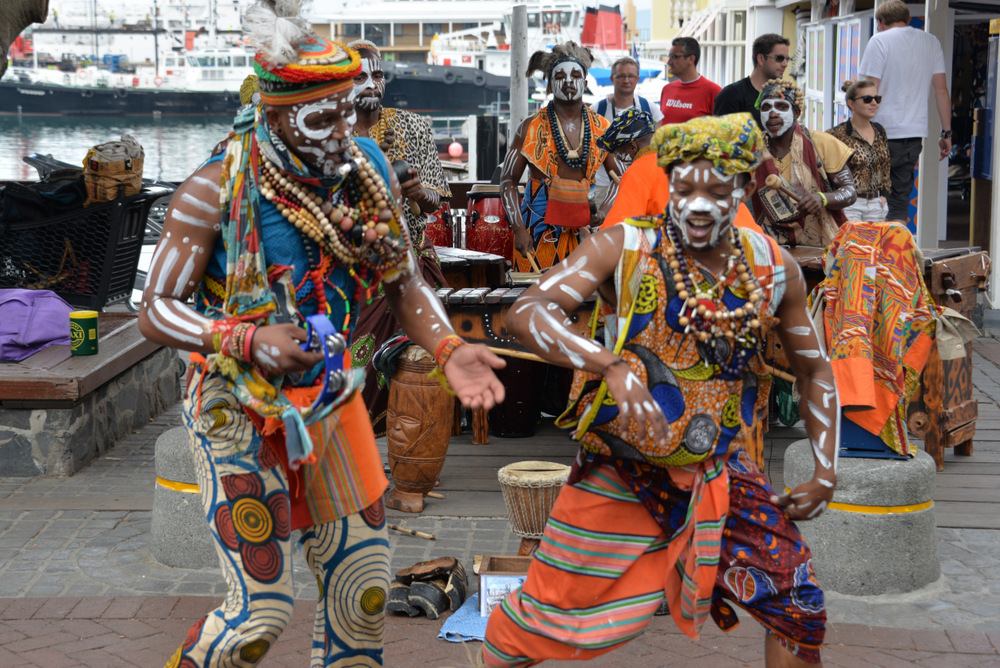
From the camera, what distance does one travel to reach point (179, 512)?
4832mm

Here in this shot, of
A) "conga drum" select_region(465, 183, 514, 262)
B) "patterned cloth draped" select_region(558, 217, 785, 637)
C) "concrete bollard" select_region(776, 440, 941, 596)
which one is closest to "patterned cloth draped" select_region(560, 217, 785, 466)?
"patterned cloth draped" select_region(558, 217, 785, 637)

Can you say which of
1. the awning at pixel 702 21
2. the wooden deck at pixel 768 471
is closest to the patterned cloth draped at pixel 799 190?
the wooden deck at pixel 768 471

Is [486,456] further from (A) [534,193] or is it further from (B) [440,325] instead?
(B) [440,325]

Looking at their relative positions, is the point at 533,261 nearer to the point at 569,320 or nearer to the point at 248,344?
the point at 569,320

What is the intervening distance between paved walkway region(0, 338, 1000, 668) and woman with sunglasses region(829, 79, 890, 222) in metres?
2.43

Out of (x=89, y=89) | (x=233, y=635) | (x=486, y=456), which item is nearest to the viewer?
(x=233, y=635)

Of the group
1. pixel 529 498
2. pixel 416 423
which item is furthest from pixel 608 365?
pixel 416 423

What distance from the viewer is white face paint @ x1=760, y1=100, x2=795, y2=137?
6.47 m

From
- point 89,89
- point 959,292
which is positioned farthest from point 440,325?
point 89,89

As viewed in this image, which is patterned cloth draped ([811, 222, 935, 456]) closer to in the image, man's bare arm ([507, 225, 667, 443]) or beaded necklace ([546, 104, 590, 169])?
man's bare arm ([507, 225, 667, 443])

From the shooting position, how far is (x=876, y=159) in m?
7.88

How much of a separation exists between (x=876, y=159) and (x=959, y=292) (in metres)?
1.98

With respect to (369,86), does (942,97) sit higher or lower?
higher

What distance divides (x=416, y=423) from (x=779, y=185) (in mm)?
2513
